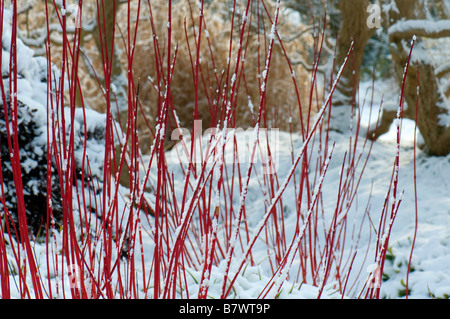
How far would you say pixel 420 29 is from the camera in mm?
3527

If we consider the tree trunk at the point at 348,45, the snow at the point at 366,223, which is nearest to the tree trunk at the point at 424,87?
the snow at the point at 366,223

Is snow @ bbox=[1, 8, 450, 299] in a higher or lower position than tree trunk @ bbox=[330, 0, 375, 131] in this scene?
lower

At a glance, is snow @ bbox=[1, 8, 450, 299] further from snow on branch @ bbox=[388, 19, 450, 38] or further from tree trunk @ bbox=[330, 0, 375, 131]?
snow on branch @ bbox=[388, 19, 450, 38]

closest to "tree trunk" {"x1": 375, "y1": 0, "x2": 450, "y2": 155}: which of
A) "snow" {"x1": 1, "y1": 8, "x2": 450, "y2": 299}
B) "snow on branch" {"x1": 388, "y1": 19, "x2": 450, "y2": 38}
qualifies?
"snow on branch" {"x1": 388, "y1": 19, "x2": 450, "y2": 38}

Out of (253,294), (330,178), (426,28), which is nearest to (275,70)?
(330,178)

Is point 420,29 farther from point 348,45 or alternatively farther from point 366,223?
point 366,223

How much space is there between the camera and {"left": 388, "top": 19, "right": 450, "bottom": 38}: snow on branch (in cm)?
347

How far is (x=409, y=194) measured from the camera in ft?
11.4

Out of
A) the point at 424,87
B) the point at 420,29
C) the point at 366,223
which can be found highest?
the point at 420,29

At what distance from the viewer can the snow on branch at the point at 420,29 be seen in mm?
3469

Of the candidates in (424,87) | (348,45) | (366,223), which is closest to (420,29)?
(424,87)

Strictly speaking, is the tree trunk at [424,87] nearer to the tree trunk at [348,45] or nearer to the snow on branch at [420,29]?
the snow on branch at [420,29]

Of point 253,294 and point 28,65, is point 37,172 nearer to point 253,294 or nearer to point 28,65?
point 28,65
